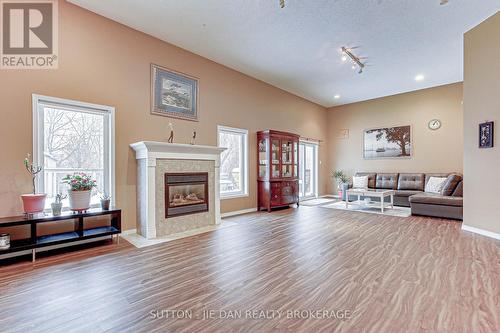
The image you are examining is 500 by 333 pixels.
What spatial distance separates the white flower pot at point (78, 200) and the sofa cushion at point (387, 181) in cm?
774

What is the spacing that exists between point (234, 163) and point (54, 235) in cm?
375

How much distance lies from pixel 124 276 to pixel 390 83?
24.8 feet

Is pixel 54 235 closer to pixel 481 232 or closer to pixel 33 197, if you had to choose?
pixel 33 197

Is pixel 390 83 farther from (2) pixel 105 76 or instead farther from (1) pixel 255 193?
(2) pixel 105 76

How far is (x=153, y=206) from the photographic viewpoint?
12.6ft

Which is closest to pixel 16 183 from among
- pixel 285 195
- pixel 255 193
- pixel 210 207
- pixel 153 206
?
pixel 153 206

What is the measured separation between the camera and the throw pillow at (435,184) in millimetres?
6137

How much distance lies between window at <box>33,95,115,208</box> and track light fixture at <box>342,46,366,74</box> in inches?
178

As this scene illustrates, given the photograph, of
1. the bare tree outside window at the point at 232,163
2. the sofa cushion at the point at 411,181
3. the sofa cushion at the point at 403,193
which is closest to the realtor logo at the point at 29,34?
the bare tree outside window at the point at 232,163

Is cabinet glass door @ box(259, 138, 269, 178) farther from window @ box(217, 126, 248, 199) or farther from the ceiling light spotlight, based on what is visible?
the ceiling light spotlight

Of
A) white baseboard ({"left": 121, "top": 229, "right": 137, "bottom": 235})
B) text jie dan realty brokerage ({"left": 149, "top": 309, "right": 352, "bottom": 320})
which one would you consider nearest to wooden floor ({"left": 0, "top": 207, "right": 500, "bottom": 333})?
text jie dan realty brokerage ({"left": 149, "top": 309, "right": 352, "bottom": 320})

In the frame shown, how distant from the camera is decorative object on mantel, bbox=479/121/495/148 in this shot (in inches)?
150

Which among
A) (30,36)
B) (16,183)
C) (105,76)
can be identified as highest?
(30,36)

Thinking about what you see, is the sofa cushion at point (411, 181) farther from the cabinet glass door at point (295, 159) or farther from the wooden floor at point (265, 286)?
the wooden floor at point (265, 286)
